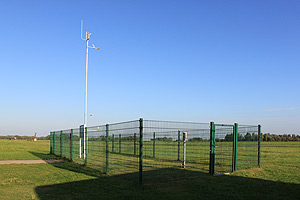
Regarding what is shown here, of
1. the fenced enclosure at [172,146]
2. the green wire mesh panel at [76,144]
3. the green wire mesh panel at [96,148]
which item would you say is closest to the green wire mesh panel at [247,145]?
the fenced enclosure at [172,146]

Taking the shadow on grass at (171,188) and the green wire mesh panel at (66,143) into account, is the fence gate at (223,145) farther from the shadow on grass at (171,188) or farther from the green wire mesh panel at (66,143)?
the green wire mesh panel at (66,143)

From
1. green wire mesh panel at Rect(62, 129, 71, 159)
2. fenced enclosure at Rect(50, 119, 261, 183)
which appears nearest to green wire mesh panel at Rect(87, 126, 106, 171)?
fenced enclosure at Rect(50, 119, 261, 183)

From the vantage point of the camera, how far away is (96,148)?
42.3ft

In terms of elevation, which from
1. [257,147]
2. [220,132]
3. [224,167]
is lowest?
[224,167]

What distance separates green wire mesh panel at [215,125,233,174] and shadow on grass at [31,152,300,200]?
4.62 ft

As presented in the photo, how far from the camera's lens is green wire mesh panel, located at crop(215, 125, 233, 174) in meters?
11.9

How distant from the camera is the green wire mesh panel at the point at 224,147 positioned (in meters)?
11.9

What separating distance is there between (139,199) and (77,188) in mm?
2572

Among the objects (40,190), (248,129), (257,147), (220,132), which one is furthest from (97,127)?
(257,147)

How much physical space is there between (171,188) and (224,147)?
14.4 feet

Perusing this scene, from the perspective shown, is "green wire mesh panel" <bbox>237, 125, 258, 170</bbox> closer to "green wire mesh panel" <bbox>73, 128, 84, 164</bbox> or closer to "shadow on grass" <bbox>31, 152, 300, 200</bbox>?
"shadow on grass" <bbox>31, 152, 300, 200</bbox>

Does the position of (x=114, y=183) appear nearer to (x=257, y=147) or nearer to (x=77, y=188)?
(x=77, y=188)

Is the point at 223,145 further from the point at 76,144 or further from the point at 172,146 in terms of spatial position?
the point at 76,144

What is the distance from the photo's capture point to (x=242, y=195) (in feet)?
25.7
